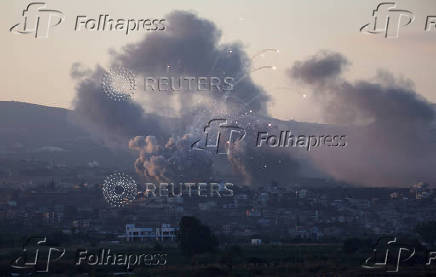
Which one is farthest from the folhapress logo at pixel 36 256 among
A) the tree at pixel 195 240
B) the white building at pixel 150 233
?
the white building at pixel 150 233

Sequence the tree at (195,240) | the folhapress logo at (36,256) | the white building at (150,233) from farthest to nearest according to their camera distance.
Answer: the white building at (150,233)
the tree at (195,240)
the folhapress logo at (36,256)

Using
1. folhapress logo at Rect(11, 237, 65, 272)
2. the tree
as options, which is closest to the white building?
the tree

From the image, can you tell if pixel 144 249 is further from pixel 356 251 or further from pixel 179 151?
pixel 179 151

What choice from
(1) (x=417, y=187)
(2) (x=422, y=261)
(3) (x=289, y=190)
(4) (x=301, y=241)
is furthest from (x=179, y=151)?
(2) (x=422, y=261)

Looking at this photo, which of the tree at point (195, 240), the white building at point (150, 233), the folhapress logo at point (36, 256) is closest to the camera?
the folhapress logo at point (36, 256)

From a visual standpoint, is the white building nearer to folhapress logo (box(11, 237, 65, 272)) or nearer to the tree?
the tree

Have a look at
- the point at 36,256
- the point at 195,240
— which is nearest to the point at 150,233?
the point at 195,240

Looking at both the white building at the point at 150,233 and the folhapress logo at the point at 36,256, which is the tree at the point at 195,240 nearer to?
the folhapress logo at the point at 36,256

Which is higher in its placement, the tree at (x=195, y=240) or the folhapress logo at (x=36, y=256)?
the tree at (x=195, y=240)
